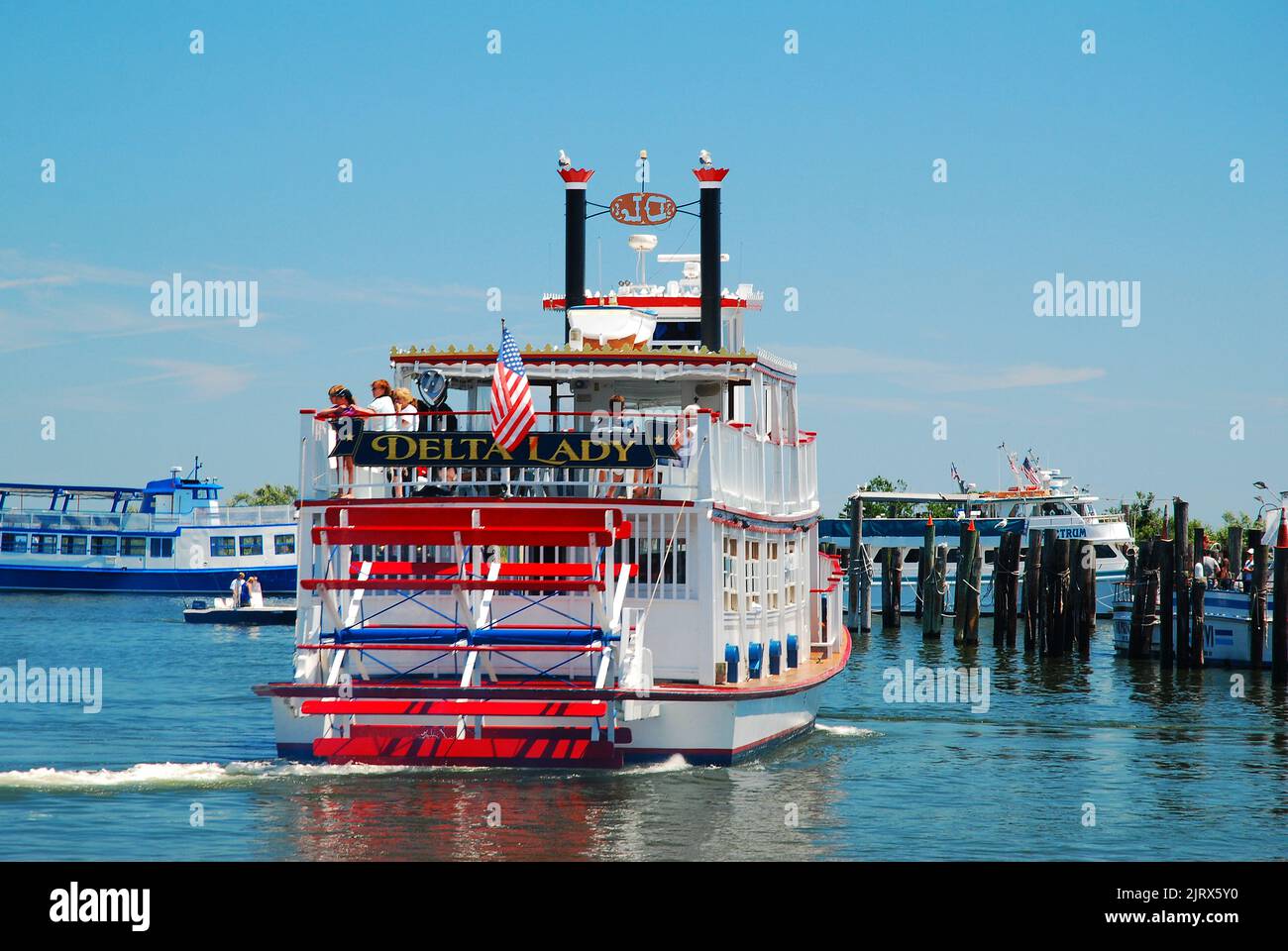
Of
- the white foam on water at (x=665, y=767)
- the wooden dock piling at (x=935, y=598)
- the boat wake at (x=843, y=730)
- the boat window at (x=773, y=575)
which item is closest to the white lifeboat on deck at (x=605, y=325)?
the boat window at (x=773, y=575)

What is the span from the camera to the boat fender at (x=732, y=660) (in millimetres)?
19344

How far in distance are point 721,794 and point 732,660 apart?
7.24ft

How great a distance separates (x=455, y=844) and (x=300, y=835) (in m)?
1.53

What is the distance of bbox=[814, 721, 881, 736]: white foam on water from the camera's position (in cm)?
2492

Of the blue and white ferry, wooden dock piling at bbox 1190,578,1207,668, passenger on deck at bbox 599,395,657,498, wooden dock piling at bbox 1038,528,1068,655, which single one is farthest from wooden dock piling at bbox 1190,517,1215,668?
the blue and white ferry

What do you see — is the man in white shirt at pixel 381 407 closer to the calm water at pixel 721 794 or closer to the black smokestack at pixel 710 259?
the calm water at pixel 721 794

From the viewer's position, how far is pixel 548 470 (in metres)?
18.5

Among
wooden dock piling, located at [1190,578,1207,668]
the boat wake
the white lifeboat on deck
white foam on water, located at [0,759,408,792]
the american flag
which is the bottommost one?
the boat wake

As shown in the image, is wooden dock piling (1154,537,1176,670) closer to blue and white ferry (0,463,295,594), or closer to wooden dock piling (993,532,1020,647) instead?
wooden dock piling (993,532,1020,647)

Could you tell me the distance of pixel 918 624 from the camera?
57844 mm

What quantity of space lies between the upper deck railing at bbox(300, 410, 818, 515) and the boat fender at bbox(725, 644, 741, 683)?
5.64 ft

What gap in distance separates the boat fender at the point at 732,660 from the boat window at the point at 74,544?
6847cm
